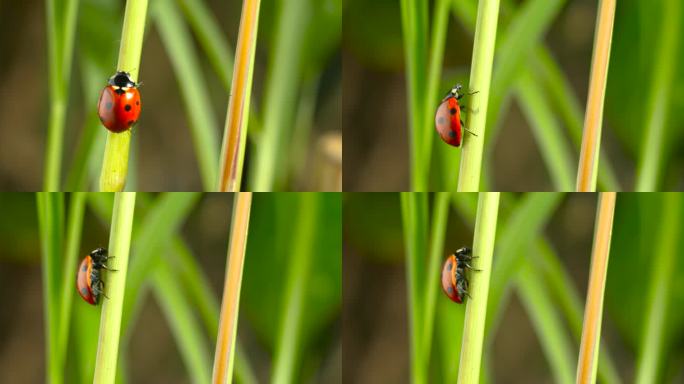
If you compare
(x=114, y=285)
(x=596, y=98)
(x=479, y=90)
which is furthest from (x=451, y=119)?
(x=114, y=285)

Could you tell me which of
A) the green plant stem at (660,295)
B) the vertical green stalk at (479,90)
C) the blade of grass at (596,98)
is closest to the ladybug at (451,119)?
the vertical green stalk at (479,90)

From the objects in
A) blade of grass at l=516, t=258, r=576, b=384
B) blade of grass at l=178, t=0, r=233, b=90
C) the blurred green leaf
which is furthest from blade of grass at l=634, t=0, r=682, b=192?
blade of grass at l=178, t=0, r=233, b=90

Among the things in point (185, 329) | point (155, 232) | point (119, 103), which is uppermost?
point (119, 103)

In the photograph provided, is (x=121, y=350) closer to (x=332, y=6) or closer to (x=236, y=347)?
(x=236, y=347)

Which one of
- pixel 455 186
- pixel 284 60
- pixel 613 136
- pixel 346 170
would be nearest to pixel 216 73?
pixel 284 60

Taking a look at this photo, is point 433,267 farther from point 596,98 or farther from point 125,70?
point 125,70

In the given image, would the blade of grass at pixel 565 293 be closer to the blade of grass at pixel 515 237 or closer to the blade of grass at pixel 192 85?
the blade of grass at pixel 515 237
